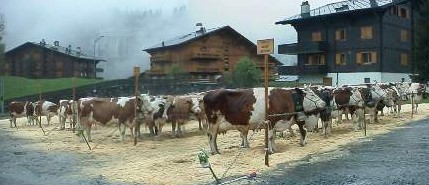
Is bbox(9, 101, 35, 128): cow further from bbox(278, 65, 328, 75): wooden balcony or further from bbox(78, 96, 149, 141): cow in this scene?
bbox(278, 65, 328, 75): wooden balcony

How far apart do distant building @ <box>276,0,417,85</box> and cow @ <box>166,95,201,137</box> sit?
33864mm

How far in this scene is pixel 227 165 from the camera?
606 inches

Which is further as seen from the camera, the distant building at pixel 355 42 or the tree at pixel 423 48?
the distant building at pixel 355 42

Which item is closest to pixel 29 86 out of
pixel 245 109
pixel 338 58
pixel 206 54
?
pixel 206 54

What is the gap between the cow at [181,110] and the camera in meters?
25.8

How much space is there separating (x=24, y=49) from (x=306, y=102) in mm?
91355

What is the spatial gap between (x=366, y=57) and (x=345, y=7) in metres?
6.37

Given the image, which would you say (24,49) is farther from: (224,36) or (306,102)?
(306,102)

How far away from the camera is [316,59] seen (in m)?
66.4

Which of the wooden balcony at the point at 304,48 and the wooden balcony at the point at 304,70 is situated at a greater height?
the wooden balcony at the point at 304,48

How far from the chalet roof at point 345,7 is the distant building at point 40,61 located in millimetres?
47396

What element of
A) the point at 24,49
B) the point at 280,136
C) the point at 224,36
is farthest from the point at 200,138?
the point at 24,49

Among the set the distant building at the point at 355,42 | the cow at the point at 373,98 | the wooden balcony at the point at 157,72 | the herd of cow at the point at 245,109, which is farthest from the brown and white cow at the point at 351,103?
the wooden balcony at the point at 157,72

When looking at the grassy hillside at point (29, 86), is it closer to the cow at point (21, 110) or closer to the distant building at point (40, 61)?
the distant building at point (40, 61)
